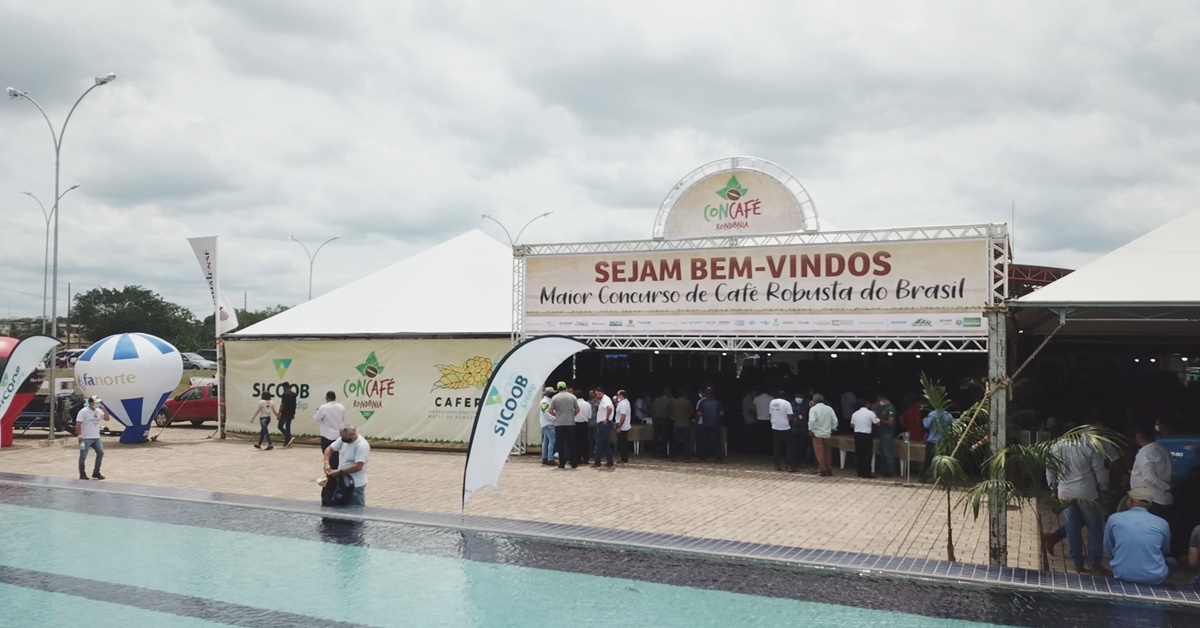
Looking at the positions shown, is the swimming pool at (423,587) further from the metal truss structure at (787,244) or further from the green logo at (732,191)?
the green logo at (732,191)

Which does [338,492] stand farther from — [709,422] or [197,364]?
[197,364]

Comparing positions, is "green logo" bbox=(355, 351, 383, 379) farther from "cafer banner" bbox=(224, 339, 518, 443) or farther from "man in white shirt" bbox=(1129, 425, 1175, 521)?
"man in white shirt" bbox=(1129, 425, 1175, 521)

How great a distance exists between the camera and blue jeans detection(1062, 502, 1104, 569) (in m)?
8.45

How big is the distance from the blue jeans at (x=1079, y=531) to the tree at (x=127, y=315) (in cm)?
7693

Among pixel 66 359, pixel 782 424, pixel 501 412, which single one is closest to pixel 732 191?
pixel 782 424

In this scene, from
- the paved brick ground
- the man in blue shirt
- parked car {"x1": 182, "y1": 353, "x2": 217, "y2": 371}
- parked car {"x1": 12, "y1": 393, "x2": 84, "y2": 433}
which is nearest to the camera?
the man in blue shirt

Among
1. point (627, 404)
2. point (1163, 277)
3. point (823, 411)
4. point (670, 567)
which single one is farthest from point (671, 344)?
point (1163, 277)

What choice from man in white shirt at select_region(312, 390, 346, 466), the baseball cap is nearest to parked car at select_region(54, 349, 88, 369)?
man in white shirt at select_region(312, 390, 346, 466)

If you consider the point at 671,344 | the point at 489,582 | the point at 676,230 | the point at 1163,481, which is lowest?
the point at 489,582

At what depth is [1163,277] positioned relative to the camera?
857 centimetres

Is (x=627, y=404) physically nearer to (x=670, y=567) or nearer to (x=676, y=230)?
(x=676, y=230)

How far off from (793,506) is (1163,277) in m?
5.58

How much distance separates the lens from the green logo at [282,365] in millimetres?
20833

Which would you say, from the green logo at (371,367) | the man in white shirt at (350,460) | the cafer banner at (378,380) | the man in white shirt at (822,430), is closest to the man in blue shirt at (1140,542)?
the man in white shirt at (822,430)
